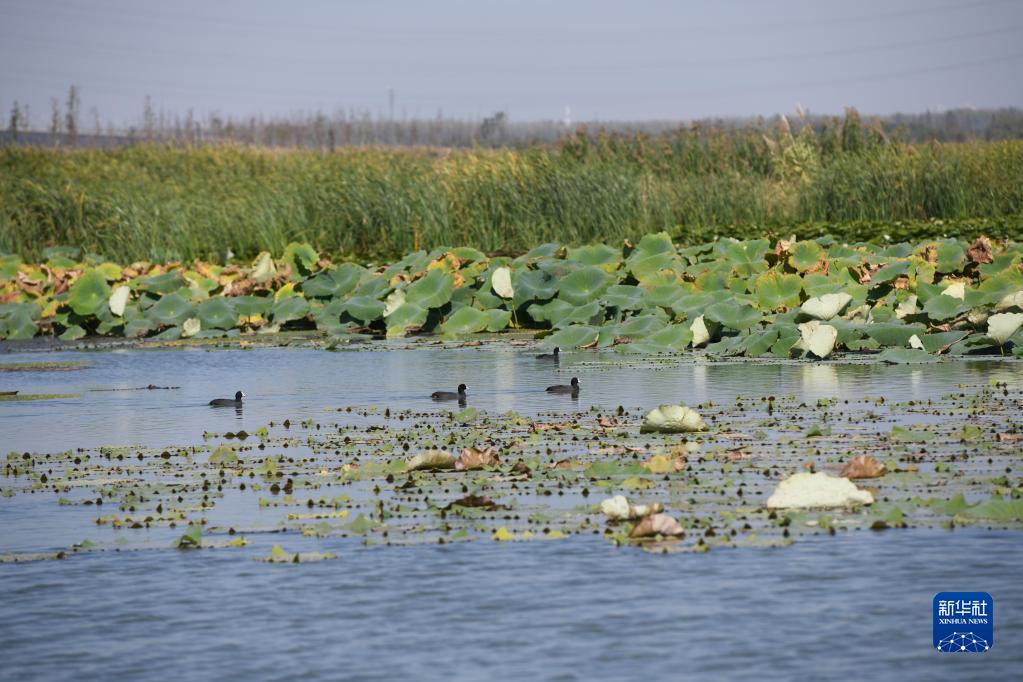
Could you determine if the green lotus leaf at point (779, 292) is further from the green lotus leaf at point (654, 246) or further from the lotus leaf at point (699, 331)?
the green lotus leaf at point (654, 246)

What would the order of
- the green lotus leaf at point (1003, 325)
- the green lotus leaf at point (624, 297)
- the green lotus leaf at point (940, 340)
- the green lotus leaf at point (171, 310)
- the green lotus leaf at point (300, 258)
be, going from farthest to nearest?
the green lotus leaf at point (300, 258), the green lotus leaf at point (171, 310), the green lotus leaf at point (624, 297), the green lotus leaf at point (940, 340), the green lotus leaf at point (1003, 325)

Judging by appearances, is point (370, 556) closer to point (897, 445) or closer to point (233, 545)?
point (233, 545)

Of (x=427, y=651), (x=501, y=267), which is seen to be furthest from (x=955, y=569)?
(x=501, y=267)

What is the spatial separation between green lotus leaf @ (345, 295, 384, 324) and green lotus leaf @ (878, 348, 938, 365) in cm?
718

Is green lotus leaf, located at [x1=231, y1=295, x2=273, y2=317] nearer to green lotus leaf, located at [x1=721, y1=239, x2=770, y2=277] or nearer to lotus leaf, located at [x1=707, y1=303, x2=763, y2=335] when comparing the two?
green lotus leaf, located at [x1=721, y1=239, x2=770, y2=277]

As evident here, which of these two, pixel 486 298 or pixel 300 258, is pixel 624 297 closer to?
pixel 486 298

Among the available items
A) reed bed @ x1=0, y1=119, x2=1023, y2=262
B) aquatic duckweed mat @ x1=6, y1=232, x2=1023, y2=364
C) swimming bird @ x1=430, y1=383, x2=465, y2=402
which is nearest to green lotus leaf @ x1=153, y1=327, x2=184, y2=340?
aquatic duckweed mat @ x1=6, y1=232, x2=1023, y2=364

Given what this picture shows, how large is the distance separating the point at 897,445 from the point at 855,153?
22.9 meters

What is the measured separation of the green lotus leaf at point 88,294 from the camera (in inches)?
816

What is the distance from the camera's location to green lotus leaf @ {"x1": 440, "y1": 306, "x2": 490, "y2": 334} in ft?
60.9

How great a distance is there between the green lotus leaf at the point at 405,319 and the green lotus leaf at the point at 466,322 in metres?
0.31

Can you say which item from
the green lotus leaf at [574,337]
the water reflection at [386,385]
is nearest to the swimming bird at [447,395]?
the water reflection at [386,385]

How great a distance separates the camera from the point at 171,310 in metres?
20.4

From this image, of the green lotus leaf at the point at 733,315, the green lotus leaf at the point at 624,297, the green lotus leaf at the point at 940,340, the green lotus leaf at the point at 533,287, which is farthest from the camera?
the green lotus leaf at the point at 533,287
